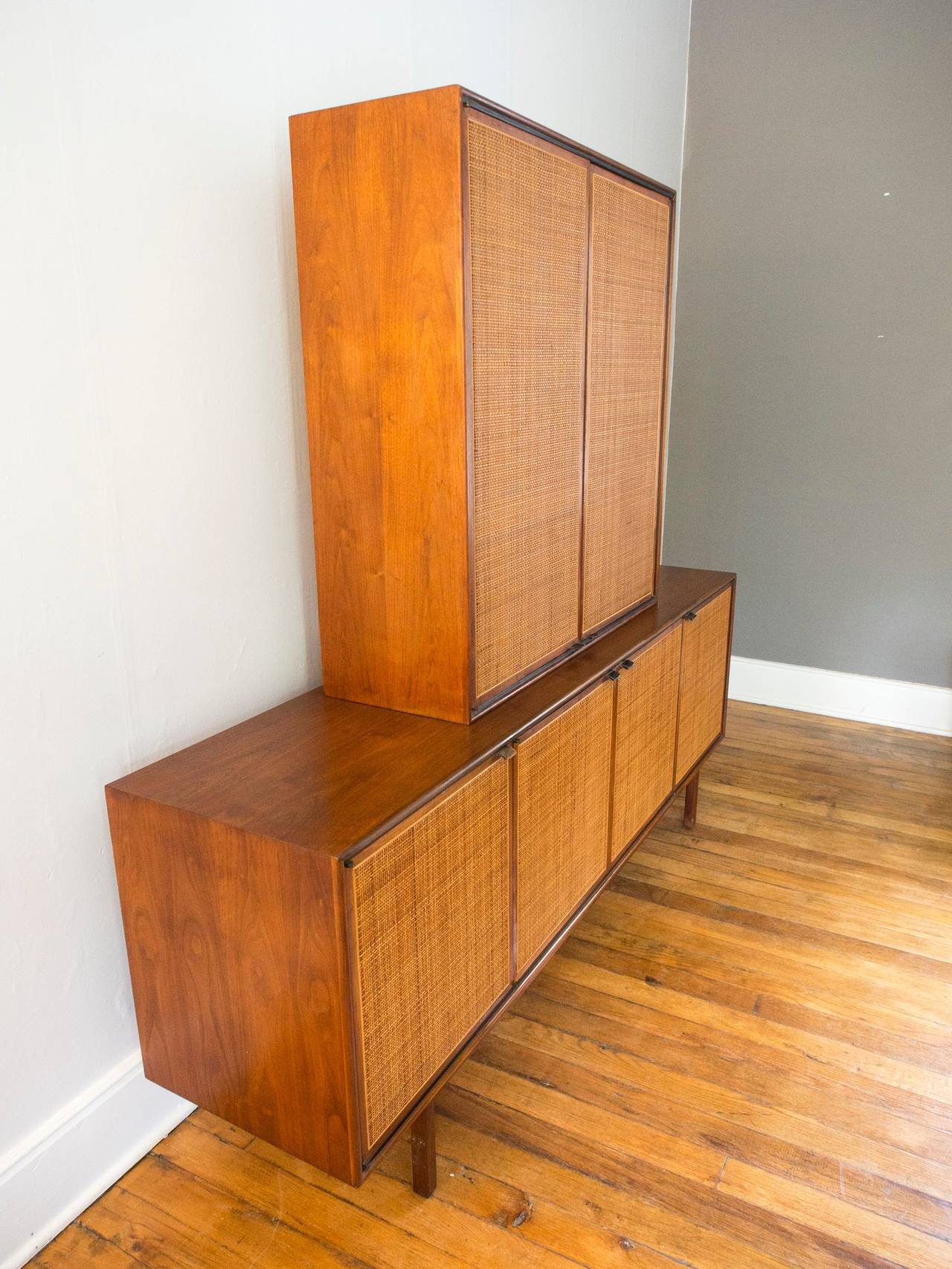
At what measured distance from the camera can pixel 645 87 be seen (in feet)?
10.6

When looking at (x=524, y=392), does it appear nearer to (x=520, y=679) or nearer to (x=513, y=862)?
(x=520, y=679)

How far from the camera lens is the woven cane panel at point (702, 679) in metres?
2.53

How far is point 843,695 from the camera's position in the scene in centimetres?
369

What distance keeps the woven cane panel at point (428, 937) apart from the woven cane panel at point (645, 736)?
553mm

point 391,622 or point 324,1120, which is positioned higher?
point 391,622

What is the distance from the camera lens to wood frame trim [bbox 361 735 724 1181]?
55.2 inches

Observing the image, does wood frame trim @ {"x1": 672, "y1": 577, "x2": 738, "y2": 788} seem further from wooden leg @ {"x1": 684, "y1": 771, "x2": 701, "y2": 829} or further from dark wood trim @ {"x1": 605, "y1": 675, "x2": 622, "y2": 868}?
dark wood trim @ {"x1": 605, "y1": 675, "x2": 622, "y2": 868}

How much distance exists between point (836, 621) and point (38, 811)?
3097 mm

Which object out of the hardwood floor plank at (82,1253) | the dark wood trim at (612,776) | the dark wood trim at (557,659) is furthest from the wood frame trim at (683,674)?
the hardwood floor plank at (82,1253)

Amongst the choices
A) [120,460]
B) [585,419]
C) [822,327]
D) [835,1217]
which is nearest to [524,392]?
[585,419]

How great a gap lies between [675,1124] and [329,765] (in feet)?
3.15

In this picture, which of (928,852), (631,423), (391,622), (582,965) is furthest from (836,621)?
(391,622)

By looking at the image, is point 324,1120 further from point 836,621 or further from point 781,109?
point 781,109

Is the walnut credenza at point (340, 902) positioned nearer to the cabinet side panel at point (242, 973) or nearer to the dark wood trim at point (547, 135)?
the cabinet side panel at point (242, 973)
